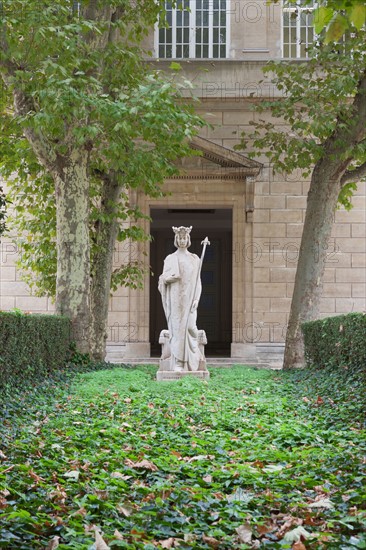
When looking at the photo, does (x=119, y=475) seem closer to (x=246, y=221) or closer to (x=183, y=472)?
(x=183, y=472)

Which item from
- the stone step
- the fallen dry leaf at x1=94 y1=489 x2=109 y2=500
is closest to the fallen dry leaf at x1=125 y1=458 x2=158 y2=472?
the fallen dry leaf at x1=94 y1=489 x2=109 y2=500

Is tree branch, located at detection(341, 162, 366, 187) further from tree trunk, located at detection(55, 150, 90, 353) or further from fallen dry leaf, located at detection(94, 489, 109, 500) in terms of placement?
fallen dry leaf, located at detection(94, 489, 109, 500)

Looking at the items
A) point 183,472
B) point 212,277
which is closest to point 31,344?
point 183,472

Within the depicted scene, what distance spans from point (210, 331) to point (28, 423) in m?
23.4

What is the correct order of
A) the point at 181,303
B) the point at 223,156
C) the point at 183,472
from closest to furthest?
1. the point at 183,472
2. the point at 181,303
3. the point at 223,156

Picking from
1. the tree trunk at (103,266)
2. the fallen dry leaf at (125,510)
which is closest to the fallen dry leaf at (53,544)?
the fallen dry leaf at (125,510)

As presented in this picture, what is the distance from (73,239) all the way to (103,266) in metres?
2.36

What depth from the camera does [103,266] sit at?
1947 centimetres

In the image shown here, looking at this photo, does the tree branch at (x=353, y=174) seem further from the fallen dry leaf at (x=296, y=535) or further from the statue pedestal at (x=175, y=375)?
the fallen dry leaf at (x=296, y=535)

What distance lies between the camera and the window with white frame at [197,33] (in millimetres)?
25109

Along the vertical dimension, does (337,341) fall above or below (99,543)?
above

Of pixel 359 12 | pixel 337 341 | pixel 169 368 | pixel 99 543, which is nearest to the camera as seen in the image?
pixel 359 12

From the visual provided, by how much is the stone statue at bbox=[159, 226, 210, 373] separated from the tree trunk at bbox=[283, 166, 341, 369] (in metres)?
3.24

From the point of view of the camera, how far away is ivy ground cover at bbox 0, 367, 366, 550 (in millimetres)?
4723
